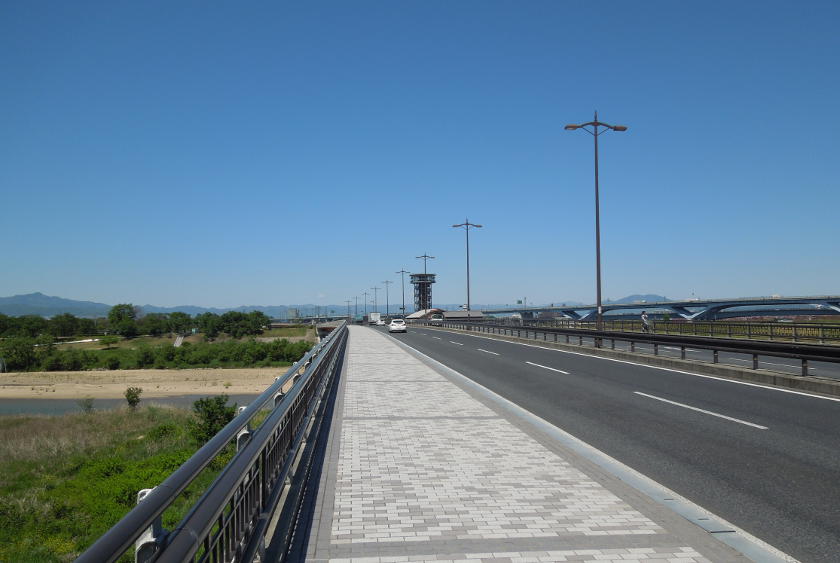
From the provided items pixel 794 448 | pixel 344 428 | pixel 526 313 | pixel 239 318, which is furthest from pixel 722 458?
pixel 239 318

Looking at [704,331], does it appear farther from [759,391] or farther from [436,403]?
[436,403]

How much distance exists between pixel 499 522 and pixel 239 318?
611 ft

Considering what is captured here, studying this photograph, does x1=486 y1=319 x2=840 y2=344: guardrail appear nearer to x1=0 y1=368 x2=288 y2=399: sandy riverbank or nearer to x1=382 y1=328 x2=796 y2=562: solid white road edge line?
x1=382 y1=328 x2=796 y2=562: solid white road edge line

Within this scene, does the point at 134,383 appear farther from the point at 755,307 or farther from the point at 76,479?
the point at 755,307

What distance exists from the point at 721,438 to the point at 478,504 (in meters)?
5.04

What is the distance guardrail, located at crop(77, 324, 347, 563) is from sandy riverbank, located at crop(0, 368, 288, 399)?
170ft

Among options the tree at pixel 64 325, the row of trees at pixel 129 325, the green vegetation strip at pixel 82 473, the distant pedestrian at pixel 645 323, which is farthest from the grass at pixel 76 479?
the tree at pixel 64 325

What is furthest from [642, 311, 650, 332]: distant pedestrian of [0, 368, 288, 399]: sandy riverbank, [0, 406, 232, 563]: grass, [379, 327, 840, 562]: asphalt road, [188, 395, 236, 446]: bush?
[0, 368, 288, 399]: sandy riverbank

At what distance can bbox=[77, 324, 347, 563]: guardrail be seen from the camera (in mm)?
2195

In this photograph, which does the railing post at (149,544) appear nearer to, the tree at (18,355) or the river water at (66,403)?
the river water at (66,403)

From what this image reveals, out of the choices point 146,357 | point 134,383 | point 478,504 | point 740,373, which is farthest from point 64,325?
point 478,504

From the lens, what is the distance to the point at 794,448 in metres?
8.27

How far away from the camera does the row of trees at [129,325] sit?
155m

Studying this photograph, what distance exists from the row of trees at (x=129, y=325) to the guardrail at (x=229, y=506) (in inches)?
6369
